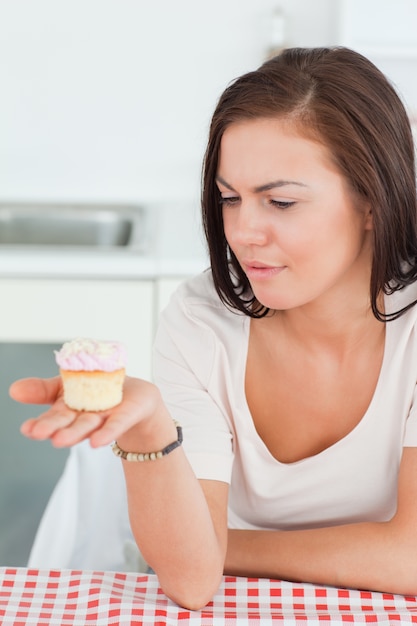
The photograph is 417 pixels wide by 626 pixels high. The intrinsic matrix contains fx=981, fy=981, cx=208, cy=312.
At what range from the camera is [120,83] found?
10.7 ft

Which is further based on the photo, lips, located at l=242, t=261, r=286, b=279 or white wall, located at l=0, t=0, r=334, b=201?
white wall, located at l=0, t=0, r=334, b=201

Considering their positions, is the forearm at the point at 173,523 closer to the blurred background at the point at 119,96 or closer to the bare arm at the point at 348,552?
the bare arm at the point at 348,552

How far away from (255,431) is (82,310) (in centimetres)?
121

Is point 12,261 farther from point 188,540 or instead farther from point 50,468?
point 188,540

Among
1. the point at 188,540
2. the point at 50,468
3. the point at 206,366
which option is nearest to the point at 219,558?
the point at 188,540

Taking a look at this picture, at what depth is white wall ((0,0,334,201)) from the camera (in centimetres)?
320

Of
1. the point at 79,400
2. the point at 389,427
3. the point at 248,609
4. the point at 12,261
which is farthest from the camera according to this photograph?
the point at 12,261

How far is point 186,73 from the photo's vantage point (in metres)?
3.25

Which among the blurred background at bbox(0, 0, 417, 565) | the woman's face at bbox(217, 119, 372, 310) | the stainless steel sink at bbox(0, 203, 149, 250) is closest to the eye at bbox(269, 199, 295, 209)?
the woman's face at bbox(217, 119, 372, 310)

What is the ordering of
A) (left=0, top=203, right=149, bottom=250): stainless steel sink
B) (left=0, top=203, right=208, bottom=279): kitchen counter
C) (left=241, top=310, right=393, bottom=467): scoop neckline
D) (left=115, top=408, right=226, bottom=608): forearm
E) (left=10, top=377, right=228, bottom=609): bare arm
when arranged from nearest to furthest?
(left=10, top=377, right=228, bottom=609): bare arm → (left=115, top=408, right=226, bottom=608): forearm → (left=241, top=310, right=393, bottom=467): scoop neckline → (left=0, top=203, right=208, bottom=279): kitchen counter → (left=0, top=203, right=149, bottom=250): stainless steel sink

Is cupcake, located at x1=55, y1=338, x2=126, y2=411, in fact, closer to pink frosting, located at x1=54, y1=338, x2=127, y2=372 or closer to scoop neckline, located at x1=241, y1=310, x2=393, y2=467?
pink frosting, located at x1=54, y1=338, x2=127, y2=372

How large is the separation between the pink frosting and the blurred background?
1756mm

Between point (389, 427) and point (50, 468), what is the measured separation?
1.70 m

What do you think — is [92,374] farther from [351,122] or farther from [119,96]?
[119,96]
